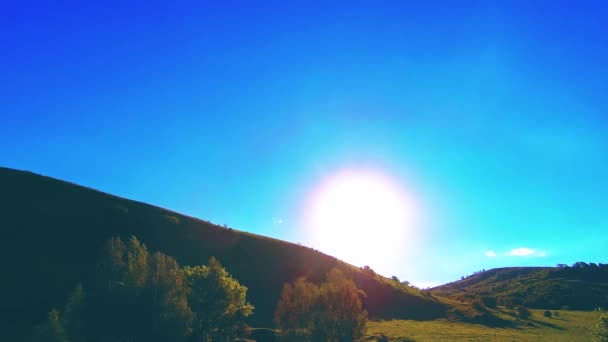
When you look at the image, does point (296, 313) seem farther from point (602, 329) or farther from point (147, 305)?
point (602, 329)

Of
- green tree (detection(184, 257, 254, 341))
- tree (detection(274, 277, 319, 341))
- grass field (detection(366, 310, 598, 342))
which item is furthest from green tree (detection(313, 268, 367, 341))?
green tree (detection(184, 257, 254, 341))

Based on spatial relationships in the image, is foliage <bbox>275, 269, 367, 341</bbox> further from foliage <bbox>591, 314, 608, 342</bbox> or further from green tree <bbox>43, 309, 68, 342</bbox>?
foliage <bbox>591, 314, 608, 342</bbox>

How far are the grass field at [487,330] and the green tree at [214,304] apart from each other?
98.3ft

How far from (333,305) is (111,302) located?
3635 cm

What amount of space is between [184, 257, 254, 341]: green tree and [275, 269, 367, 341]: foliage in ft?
25.9

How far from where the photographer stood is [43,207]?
101250 millimetres

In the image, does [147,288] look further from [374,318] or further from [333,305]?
[374,318]

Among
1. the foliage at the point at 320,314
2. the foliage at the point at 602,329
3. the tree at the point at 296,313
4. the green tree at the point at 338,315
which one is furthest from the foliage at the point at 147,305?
the foliage at the point at 602,329

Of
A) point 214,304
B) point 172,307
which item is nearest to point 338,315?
point 214,304

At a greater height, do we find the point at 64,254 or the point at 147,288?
the point at 64,254

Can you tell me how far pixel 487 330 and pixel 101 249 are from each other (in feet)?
305

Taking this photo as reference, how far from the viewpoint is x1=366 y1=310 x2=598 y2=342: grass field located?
85.4 m

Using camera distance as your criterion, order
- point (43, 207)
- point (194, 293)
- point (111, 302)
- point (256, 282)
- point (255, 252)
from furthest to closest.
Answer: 1. point (255, 252)
2. point (256, 282)
3. point (43, 207)
4. point (194, 293)
5. point (111, 302)

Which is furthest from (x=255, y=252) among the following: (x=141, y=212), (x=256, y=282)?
(x=141, y=212)
